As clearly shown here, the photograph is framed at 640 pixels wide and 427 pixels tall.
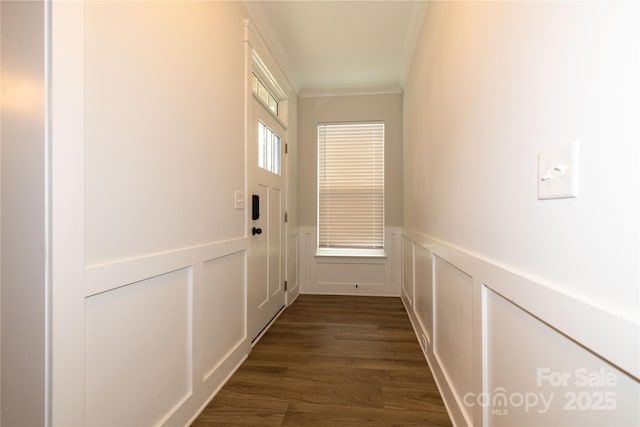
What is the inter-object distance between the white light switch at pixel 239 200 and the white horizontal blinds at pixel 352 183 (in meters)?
1.83

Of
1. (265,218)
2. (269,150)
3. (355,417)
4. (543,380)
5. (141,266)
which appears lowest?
(355,417)

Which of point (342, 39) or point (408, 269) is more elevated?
point (342, 39)

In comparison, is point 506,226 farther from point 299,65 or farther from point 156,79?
point 299,65

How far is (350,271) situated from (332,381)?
6.45 feet

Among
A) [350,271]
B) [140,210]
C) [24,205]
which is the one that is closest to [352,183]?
[350,271]

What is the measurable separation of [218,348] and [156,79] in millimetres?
1430

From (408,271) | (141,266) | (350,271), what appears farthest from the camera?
(350,271)

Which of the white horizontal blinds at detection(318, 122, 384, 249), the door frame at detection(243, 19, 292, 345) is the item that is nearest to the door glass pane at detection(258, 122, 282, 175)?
the door frame at detection(243, 19, 292, 345)

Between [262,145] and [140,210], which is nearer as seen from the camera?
[140,210]

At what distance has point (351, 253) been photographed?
3795 millimetres

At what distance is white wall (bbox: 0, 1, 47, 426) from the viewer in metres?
0.80

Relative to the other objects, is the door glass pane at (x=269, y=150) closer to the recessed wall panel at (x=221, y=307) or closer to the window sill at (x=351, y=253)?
the recessed wall panel at (x=221, y=307)

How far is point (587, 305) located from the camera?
586mm

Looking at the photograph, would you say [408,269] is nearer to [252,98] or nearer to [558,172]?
[252,98]
